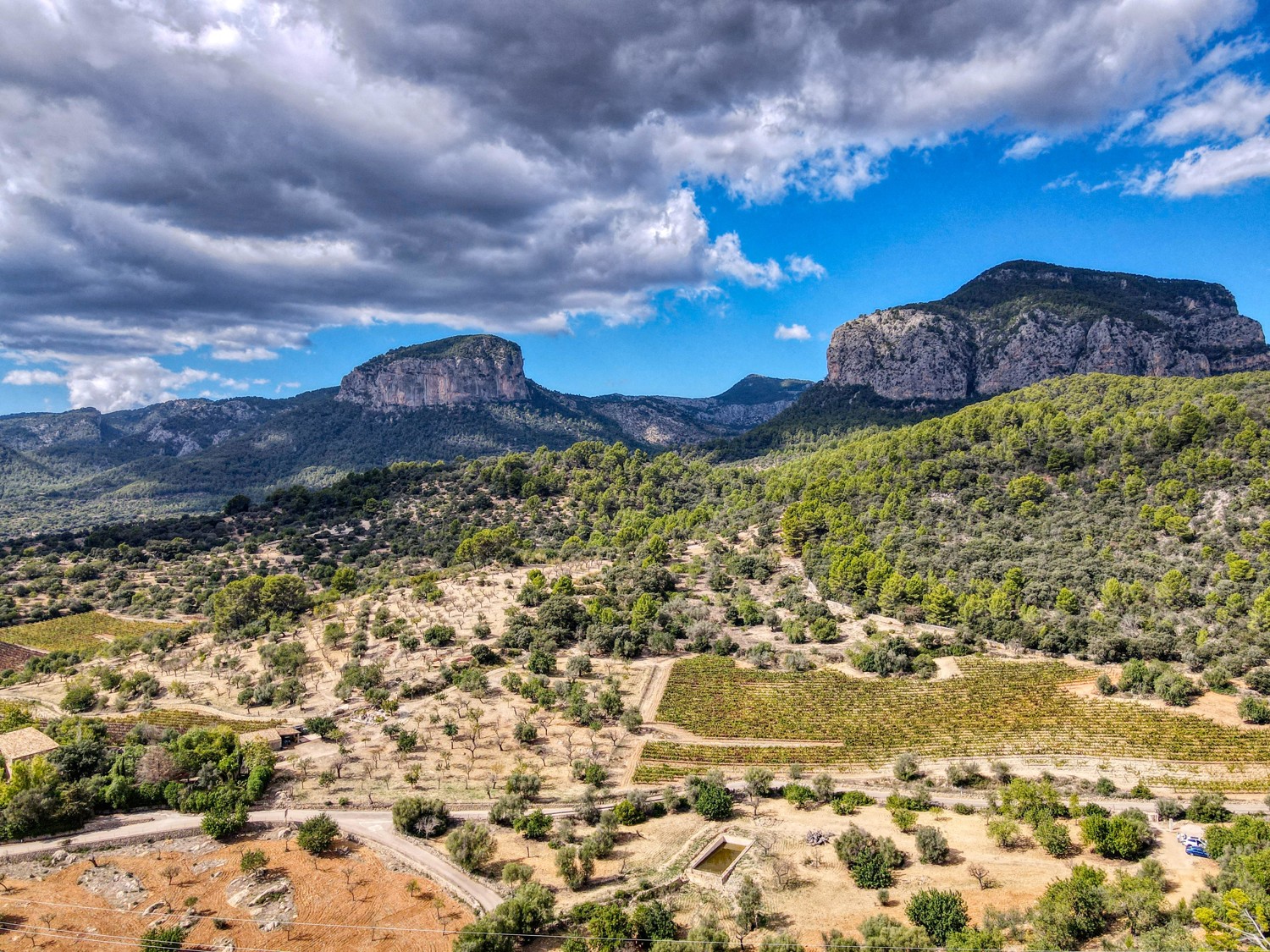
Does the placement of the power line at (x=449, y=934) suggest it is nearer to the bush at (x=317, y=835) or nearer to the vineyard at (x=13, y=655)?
the bush at (x=317, y=835)

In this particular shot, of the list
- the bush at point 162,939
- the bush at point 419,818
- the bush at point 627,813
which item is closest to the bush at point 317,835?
the bush at point 419,818

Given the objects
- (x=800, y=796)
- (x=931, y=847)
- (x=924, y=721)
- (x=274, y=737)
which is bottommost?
(x=274, y=737)

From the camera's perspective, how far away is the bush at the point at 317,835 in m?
30.4

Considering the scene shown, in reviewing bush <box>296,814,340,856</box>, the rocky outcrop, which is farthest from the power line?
bush <box>296,814,340,856</box>

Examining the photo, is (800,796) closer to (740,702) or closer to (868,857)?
(868,857)

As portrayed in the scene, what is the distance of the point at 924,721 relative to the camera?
44375 millimetres

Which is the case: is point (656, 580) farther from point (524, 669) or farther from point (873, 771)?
point (873, 771)

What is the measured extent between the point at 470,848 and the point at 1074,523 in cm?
7179

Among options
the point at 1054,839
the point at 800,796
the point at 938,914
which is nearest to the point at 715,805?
the point at 800,796

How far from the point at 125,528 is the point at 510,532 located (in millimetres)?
67617

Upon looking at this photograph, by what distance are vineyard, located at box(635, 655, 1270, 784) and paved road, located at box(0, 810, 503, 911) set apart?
12740mm

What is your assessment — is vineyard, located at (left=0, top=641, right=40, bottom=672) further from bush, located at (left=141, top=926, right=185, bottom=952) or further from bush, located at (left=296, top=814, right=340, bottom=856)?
bush, located at (left=141, top=926, right=185, bottom=952)

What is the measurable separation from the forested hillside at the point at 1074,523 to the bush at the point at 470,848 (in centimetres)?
4878

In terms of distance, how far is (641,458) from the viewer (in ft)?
435
